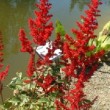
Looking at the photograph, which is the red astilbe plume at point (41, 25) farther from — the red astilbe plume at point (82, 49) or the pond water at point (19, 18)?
the pond water at point (19, 18)

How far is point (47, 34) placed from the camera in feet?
Answer: 10.0

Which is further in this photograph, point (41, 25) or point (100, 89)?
point (100, 89)

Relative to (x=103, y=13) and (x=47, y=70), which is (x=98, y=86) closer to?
(x=47, y=70)

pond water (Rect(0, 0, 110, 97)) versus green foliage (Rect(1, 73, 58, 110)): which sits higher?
pond water (Rect(0, 0, 110, 97))

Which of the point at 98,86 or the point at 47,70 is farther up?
the point at 47,70

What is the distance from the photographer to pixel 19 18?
10242mm

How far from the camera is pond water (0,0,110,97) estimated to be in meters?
7.17

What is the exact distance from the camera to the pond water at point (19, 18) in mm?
7172

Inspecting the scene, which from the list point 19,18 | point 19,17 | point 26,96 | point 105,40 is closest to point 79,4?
point 19,17

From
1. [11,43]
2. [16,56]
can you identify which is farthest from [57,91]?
[11,43]

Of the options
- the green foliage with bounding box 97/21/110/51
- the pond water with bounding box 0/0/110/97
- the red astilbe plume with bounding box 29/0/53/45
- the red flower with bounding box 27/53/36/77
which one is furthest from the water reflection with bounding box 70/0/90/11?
the red astilbe plume with bounding box 29/0/53/45

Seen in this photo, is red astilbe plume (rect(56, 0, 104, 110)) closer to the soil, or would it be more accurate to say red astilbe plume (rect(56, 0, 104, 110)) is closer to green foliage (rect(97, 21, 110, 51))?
the soil

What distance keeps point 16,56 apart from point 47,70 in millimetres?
3908

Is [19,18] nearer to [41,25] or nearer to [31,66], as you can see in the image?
[31,66]
